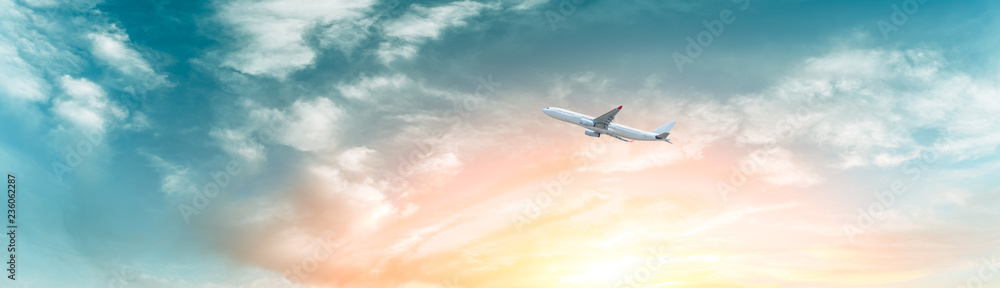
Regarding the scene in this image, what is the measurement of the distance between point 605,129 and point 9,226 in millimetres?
140611

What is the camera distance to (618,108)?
18838 centimetres

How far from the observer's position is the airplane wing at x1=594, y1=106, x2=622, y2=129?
7551 inches

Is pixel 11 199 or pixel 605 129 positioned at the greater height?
pixel 605 129

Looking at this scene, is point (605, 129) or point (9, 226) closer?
point (9, 226)

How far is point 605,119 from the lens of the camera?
7721 inches

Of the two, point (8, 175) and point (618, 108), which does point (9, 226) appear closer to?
point (8, 175)

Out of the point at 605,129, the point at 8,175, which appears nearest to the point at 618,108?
the point at 605,129

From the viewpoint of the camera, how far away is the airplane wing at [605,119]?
192 meters

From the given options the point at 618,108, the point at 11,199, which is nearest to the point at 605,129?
the point at 618,108

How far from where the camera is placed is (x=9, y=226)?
146500 millimetres

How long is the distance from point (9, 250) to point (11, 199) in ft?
34.6

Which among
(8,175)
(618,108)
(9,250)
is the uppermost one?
(618,108)

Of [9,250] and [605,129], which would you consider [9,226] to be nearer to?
[9,250]

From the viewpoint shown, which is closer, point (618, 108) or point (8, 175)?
point (8, 175)
